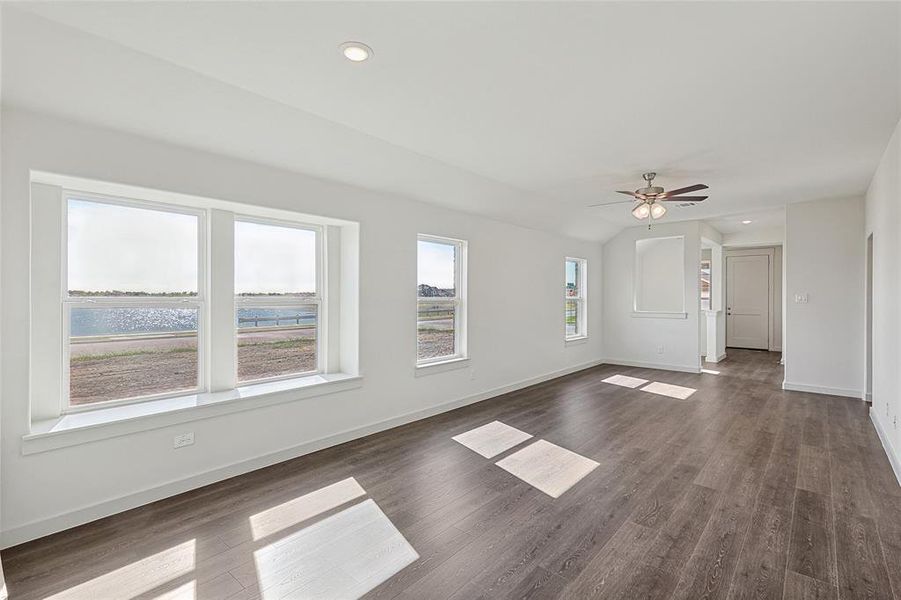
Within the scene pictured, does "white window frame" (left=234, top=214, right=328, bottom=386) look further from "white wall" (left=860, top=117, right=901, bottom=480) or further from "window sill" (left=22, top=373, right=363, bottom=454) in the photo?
"white wall" (left=860, top=117, right=901, bottom=480)

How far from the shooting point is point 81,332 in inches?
111

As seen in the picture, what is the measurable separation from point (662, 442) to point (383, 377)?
2.80 meters

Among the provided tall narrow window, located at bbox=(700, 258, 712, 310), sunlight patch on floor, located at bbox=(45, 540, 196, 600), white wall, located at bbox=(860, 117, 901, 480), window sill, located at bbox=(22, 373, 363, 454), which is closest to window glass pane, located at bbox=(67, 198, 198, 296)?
window sill, located at bbox=(22, 373, 363, 454)

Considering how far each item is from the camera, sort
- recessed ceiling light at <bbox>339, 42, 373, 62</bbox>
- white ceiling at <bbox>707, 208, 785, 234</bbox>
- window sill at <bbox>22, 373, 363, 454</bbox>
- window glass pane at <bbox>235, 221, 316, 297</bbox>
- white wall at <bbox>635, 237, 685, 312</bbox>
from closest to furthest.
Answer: recessed ceiling light at <bbox>339, 42, 373, 62</bbox> < window sill at <bbox>22, 373, 363, 454</bbox> < window glass pane at <bbox>235, 221, 316, 297</bbox> < white ceiling at <bbox>707, 208, 785, 234</bbox> < white wall at <bbox>635, 237, 685, 312</bbox>

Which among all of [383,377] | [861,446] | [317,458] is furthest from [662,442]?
[317,458]

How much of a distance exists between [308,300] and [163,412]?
154 centimetres

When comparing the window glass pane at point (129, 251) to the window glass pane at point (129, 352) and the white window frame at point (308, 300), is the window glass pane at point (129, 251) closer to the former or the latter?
the window glass pane at point (129, 352)

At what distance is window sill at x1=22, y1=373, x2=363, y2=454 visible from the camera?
8.17 ft

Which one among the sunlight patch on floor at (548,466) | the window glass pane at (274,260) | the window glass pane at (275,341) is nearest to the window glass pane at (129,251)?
the window glass pane at (274,260)

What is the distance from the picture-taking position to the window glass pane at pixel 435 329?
493 centimetres

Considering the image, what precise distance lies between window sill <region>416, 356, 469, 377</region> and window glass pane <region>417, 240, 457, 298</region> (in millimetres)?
801

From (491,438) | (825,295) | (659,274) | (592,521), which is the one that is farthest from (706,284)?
(592,521)

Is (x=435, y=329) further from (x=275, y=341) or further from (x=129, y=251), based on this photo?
(x=129, y=251)

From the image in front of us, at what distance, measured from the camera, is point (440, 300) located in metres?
5.09
